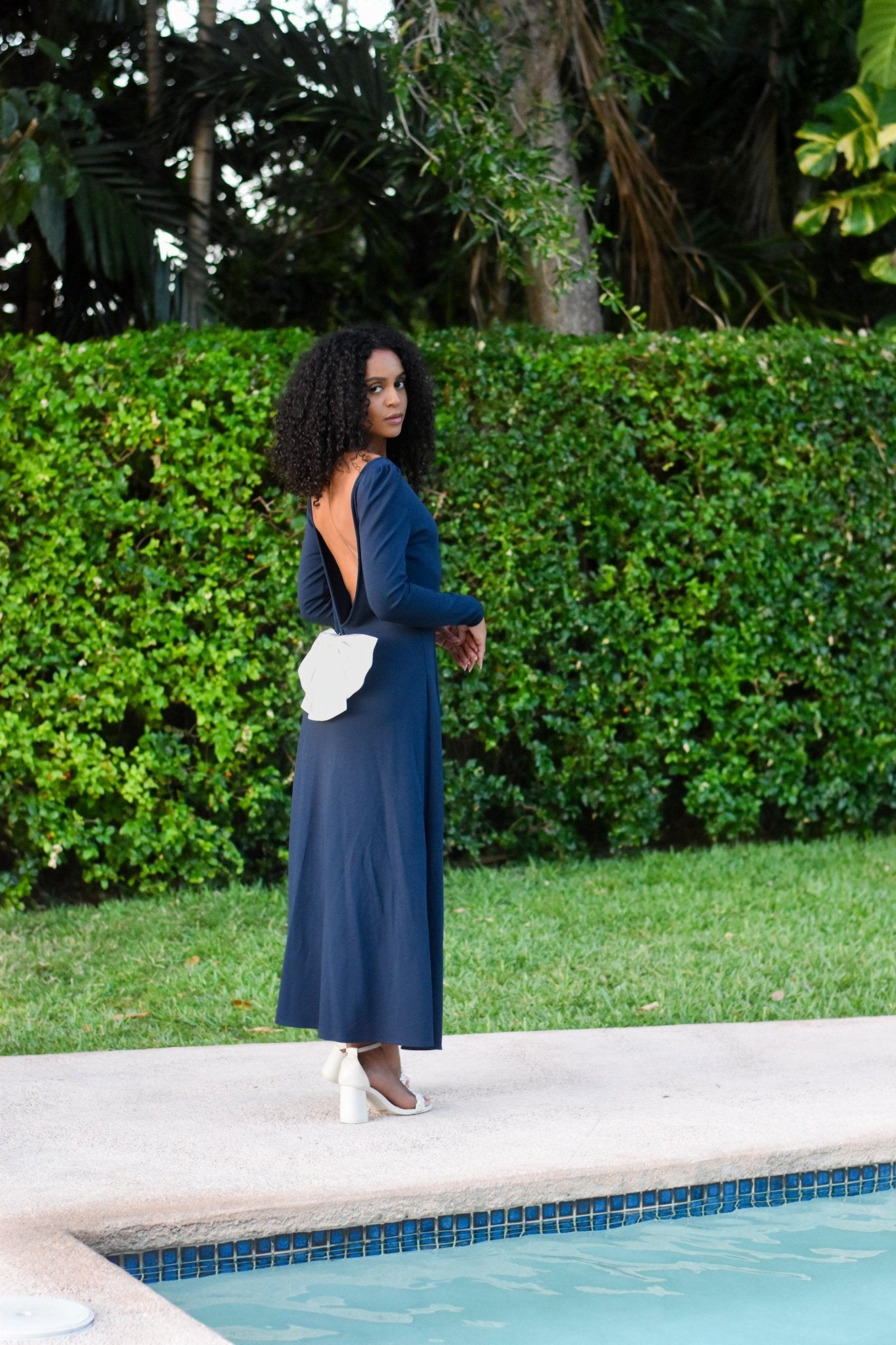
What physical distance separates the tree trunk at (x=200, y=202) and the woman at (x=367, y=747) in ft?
16.8

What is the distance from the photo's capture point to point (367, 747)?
3.64 m

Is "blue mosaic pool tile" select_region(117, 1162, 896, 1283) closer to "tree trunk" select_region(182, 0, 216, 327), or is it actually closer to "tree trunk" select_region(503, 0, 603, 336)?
"tree trunk" select_region(503, 0, 603, 336)

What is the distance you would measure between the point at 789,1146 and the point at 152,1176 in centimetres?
147

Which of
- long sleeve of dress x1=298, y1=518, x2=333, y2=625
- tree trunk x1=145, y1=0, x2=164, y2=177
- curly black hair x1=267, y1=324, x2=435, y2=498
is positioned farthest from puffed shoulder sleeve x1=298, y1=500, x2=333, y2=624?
tree trunk x1=145, y1=0, x2=164, y2=177

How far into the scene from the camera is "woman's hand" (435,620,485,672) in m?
3.86

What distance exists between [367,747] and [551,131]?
529 cm

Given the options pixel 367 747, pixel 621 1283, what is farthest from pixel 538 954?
pixel 621 1283

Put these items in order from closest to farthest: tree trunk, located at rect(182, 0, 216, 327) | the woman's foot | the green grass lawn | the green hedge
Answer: the woman's foot → the green grass lawn → the green hedge → tree trunk, located at rect(182, 0, 216, 327)

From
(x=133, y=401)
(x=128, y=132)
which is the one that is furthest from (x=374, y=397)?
(x=128, y=132)

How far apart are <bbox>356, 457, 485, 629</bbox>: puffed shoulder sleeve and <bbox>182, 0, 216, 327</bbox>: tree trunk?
17.8 ft

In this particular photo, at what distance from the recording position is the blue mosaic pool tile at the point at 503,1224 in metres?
3.04

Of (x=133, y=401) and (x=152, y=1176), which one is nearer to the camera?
(x=152, y=1176)

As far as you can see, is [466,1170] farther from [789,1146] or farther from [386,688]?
[386,688]

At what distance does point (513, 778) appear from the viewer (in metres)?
7.68
